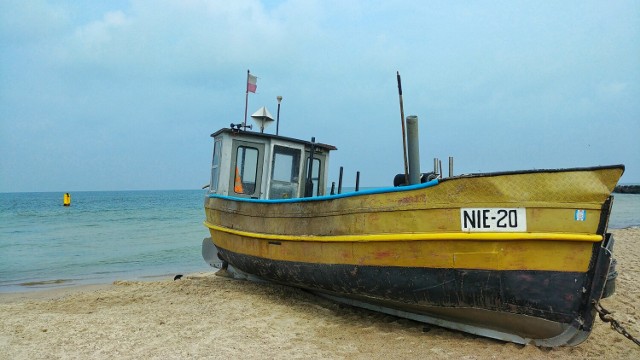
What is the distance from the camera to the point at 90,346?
446cm

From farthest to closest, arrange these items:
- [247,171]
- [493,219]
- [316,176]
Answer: [316,176] < [247,171] < [493,219]

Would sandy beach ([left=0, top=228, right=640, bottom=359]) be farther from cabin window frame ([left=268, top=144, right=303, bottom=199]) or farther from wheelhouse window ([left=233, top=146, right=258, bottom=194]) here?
wheelhouse window ([left=233, top=146, right=258, bottom=194])

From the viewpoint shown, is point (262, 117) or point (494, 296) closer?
point (494, 296)

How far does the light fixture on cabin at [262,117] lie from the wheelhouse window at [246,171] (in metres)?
0.56

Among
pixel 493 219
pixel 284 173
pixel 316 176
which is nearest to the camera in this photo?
pixel 493 219

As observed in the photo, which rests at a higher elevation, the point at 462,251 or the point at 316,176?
the point at 316,176

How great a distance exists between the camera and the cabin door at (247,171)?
7363 mm

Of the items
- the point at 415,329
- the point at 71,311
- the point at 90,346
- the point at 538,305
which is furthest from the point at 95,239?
the point at 538,305

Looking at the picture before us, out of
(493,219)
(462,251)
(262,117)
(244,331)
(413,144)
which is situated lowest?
(244,331)

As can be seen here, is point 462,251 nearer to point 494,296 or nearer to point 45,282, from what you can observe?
point 494,296

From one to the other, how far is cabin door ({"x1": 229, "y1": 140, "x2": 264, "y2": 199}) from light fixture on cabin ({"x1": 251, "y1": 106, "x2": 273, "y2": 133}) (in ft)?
1.70

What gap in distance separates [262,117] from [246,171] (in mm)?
1030

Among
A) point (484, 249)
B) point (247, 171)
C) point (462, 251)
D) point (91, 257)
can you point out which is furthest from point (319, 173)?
point (91, 257)

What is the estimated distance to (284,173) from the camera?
7.53 metres
